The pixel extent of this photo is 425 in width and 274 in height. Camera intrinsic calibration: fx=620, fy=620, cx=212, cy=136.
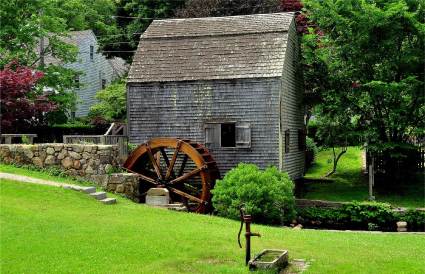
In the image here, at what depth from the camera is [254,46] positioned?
950 inches

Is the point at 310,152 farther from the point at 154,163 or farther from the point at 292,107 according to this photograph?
the point at 154,163

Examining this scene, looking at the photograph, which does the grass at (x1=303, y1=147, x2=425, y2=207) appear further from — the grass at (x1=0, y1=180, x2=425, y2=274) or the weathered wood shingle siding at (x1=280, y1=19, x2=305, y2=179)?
the grass at (x1=0, y1=180, x2=425, y2=274)

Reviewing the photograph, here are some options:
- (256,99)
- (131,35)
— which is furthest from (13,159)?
(131,35)

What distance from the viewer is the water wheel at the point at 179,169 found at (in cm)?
2209

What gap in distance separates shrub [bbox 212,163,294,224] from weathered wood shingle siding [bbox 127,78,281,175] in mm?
2905

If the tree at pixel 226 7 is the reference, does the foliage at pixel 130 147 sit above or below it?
below

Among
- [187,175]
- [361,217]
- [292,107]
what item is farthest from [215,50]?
[361,217]

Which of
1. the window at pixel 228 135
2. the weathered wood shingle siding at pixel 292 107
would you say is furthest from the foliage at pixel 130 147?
the weathered wood shingle siding at pixel 292 107

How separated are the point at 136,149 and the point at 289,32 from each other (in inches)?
301

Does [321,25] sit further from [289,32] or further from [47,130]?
[47,130]

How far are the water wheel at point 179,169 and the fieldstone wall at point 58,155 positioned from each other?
2.11m

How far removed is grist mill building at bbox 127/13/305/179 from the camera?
23406mm

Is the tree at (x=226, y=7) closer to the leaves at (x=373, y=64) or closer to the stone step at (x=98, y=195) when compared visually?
the leaves at (x=373, y=64)

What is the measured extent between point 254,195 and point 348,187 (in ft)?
26.9
